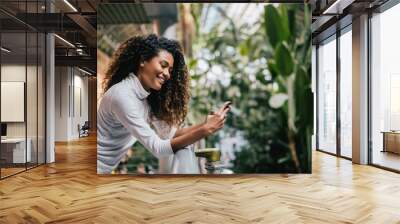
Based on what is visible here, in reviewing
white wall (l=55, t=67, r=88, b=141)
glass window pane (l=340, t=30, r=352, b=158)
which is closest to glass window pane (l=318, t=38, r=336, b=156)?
glass window pane (l=340, t=30, r=352, b=158)

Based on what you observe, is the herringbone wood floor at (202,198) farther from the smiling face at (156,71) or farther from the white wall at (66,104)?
the white wall at (66,104)

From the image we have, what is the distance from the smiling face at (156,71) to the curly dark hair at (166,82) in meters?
0.06

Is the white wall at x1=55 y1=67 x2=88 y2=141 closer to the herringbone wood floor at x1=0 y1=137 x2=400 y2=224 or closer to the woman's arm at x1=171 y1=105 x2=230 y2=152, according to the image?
the herringbone wood floor at x1=0 y1=137 x2=400 y2=224

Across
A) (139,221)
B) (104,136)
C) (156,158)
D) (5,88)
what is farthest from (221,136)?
(5,88)

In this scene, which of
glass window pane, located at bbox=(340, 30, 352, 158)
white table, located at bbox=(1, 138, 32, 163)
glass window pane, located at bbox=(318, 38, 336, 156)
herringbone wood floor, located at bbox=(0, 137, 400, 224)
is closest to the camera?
Result: herringbone wood floor, located at bbox=(0, 137, 400, 224)

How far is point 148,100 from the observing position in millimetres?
5906

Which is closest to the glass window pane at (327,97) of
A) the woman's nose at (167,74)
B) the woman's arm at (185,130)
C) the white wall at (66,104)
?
the woman's arm at (185,130)

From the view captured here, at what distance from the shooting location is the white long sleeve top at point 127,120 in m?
5.82

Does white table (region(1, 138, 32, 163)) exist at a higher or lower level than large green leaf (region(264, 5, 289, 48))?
lower

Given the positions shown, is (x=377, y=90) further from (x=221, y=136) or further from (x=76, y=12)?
(x=76, y=12)

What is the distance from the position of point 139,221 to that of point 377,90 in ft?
18.6

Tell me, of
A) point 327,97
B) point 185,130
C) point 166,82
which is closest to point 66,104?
point 327,97

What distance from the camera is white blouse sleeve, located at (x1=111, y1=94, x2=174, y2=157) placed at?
580cm

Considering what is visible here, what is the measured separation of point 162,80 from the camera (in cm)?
591
